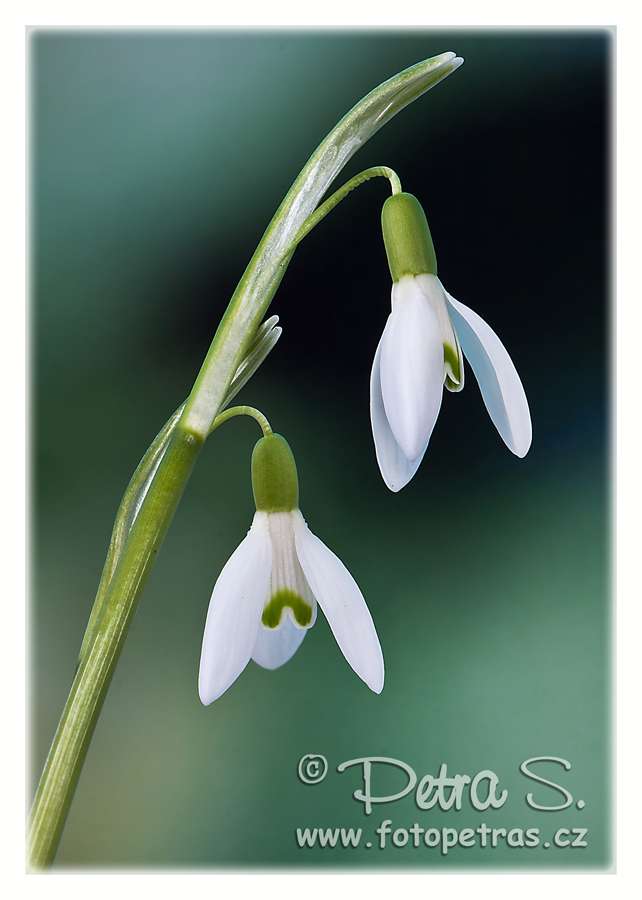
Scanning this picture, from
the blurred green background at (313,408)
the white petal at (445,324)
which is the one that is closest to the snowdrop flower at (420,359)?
the white petal at (445,324)

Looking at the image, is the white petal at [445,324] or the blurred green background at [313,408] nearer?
the white petal at [445,324]

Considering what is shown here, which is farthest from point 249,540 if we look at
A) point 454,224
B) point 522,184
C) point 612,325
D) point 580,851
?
point 522,184

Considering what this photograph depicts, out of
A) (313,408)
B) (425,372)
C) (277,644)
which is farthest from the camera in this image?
(313,408)

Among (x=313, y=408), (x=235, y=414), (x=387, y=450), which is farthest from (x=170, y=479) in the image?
(x=313, y=408)

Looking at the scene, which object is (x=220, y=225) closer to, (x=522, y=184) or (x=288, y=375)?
(x=288, y=375)

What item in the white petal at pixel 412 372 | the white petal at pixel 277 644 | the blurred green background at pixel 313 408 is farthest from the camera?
the blurred green background at pixel 313 408

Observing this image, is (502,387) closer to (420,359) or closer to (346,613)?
(420,359)

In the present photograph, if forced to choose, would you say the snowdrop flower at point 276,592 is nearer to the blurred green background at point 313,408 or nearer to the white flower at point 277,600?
the white flower at point 277,600

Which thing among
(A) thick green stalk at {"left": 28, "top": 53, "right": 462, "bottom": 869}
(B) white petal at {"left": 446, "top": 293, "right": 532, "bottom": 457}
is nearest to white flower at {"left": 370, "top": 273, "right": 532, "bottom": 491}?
(B) white petal at {"left": 446, "top": 293, "right": 532, "bottom": 457}
